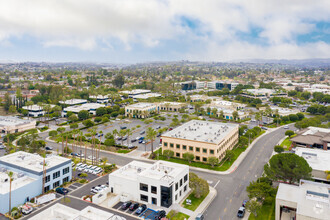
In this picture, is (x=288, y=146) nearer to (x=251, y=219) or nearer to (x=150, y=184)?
(x=251, y=219)

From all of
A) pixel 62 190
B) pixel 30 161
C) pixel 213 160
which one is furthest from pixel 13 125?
pixel 213 160

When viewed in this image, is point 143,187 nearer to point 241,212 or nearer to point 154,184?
point 154,184

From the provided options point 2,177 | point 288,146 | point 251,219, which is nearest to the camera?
point 251,219

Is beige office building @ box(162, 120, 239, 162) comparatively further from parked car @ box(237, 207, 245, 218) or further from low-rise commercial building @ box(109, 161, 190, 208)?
parked car @ box(237, 207, 245, 218)

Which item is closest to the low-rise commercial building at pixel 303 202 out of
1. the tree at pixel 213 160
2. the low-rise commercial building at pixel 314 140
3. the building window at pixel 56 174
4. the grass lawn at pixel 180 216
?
the grass lawn at pixel 180 216

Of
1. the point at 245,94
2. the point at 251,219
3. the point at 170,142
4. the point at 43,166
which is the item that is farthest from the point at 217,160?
the point at 245,94
